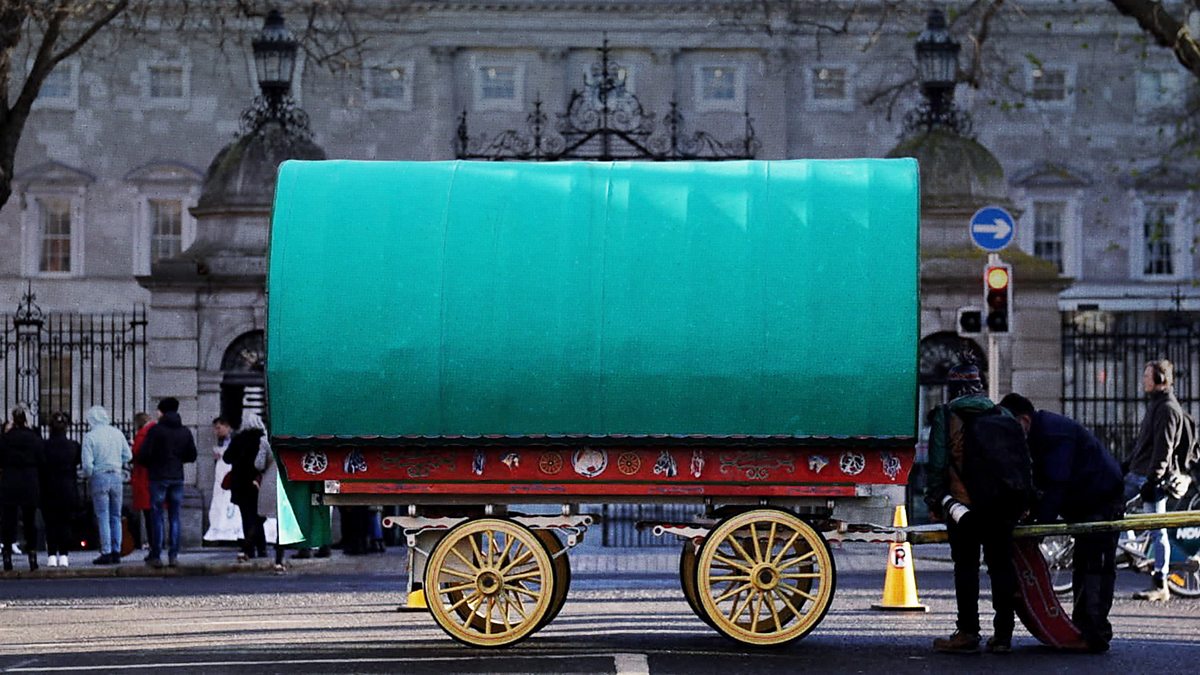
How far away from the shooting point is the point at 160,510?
84.9ft

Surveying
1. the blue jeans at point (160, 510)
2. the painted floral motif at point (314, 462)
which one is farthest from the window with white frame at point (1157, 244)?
the painted floral motif at point (314, 462)

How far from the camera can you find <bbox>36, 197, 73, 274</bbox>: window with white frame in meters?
72.9

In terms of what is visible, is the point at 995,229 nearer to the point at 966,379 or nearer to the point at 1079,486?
the point at 1079,486

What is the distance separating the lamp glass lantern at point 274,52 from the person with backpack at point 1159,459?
11.6 m

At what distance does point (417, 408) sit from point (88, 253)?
2329 inches

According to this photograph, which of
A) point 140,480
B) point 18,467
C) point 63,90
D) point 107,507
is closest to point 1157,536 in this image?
point 140,480

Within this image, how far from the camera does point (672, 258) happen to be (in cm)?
1541

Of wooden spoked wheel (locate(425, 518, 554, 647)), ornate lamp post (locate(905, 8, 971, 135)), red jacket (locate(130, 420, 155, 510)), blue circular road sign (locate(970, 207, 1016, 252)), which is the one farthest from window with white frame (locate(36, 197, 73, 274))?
wooden spoked wheel (locate(425, 518, 554, 647))

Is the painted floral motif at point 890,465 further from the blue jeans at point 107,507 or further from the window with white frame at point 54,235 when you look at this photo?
→ the window with white frame at point 54,235

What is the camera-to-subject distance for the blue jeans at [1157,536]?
21000mm

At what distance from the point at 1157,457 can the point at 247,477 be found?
31.5 ft

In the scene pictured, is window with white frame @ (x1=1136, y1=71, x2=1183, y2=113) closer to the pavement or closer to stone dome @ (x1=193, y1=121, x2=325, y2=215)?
the pavement

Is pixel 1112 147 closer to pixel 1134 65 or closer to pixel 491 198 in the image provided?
pixel 1134 65

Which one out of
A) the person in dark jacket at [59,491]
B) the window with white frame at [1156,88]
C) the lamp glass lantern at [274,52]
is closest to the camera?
the person in dark jacket at [59,491]
